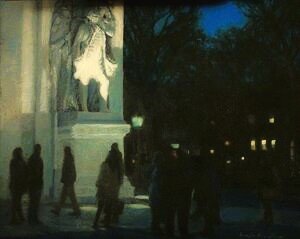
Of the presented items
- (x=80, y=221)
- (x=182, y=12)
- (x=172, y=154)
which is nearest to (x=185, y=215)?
(x=172, y=154)

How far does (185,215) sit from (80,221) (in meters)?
1.13

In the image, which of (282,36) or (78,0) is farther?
(282,36)

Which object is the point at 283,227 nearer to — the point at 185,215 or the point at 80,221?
the point at 185,215

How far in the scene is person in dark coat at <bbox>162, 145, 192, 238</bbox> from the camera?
7.40 m

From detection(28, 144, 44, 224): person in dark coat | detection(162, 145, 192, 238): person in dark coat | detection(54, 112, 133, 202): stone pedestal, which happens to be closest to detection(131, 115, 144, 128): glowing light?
detection(54, 112, 133, 202): stone pedestal

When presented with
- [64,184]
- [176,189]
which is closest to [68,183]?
[64,184]

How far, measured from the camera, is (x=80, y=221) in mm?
7379

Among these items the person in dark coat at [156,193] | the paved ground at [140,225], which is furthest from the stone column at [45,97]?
the person in dark coat at [156,193]

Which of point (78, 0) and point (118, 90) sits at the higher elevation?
point (78, 0)

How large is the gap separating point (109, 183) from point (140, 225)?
0.57 meters

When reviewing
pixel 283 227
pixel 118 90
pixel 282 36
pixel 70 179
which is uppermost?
pixel 282 36

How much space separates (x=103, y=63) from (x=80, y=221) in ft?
5.96

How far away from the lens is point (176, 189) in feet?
24.6

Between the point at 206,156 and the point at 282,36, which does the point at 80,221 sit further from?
the point at 282,36
